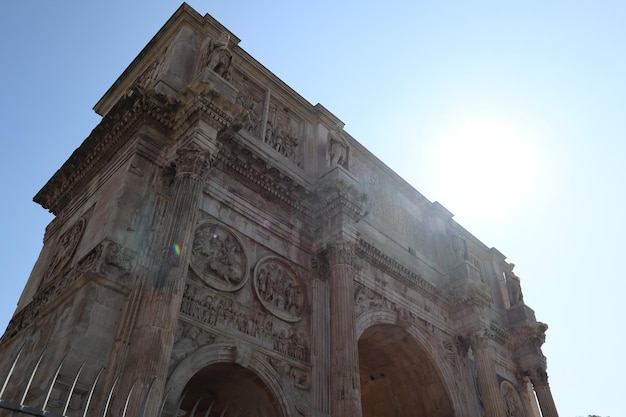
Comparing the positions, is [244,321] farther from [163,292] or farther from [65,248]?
[65,248]

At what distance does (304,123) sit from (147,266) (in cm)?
754

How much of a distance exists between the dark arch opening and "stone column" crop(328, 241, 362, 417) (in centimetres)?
133

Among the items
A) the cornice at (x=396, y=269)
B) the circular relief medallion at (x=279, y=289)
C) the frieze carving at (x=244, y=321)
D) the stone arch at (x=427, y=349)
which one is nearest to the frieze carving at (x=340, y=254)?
the circular relief medallion at (x=279, y=289)

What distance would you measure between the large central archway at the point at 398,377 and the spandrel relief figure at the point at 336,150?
463 centimetres

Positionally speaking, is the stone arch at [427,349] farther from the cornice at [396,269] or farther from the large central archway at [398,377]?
the cornice at [396,269]

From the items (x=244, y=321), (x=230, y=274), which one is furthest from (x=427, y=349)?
(x=230, y=274)

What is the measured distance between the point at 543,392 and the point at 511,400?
1275mm

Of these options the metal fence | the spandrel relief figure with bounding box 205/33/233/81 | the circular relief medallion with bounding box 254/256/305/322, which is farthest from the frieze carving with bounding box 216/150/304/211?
the metal fence

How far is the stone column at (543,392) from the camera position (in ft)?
58.0

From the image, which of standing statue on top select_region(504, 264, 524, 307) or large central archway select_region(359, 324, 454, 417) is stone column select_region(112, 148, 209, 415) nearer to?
large central archway select_region(359, 324, 454, 417)

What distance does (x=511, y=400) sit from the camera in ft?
58.6

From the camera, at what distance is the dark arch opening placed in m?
10.2

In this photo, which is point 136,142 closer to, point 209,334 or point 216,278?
point 216,278

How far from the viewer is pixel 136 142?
10977 mm
